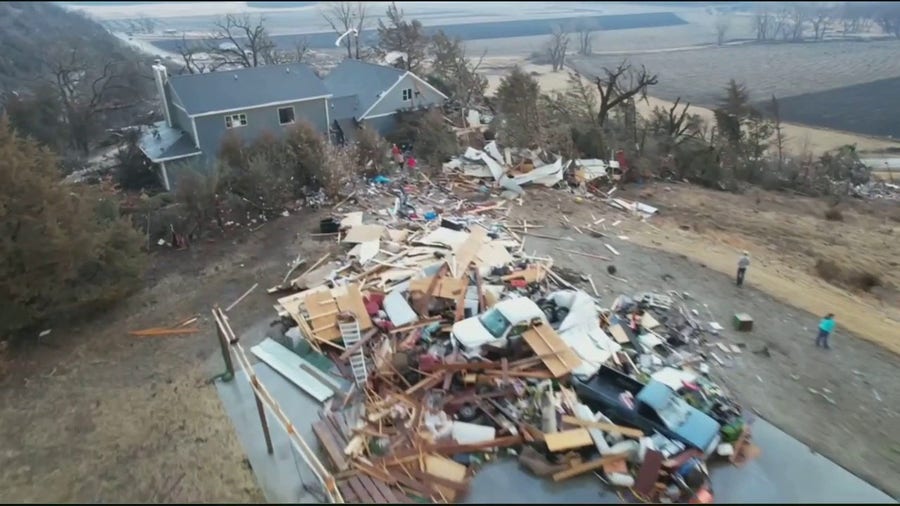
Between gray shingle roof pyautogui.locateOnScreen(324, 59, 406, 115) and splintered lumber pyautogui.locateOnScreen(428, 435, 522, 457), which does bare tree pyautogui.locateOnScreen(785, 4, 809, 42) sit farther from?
gray shingle roof pyautogui.locateOnScreen(324, 59, 406, 115)

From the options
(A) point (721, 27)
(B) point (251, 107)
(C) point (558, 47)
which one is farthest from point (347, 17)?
(A) point (721, 27)

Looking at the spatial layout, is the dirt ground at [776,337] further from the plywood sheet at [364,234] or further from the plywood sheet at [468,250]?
the plywood sheet at [364,234]

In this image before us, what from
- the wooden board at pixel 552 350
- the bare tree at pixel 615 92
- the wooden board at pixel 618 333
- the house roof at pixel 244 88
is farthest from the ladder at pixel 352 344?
the bare tree at pixel 615 92

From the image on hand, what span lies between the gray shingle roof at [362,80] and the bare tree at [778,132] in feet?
50.2

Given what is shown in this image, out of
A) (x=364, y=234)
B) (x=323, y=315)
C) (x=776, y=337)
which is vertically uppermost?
(x=364, y=234)

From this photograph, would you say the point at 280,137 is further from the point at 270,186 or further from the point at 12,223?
the point at 12,223

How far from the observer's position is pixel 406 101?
953 inches

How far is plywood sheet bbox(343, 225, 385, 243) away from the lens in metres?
13.0

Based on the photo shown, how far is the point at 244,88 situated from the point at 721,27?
19.2m

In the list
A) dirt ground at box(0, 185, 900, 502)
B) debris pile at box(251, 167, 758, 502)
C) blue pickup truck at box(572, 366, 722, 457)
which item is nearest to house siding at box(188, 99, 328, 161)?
dirt ground at box(0, 185, 900, 502)

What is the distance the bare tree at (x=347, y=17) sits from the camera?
36812 mm

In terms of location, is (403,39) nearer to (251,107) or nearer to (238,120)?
(251,107)

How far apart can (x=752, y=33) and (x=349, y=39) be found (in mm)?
24418

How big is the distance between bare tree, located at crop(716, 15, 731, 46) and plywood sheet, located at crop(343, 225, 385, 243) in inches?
560
